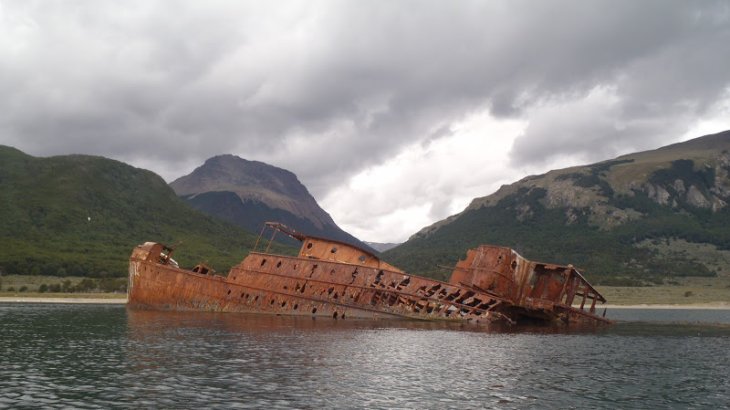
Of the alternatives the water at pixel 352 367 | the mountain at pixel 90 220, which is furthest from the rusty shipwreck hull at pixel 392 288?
the mountain at pixel 90 220

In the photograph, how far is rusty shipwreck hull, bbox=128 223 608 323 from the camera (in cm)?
3884

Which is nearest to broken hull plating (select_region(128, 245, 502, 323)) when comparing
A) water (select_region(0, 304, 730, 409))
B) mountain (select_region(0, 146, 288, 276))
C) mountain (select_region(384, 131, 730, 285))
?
water (select_region(0, 304, 730, 409))

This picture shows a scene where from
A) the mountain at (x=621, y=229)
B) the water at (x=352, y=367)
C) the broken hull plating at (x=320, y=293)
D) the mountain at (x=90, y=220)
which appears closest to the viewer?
the water at (x=352, y=367)

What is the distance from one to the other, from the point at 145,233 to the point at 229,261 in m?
28.5

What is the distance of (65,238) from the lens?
107125mm

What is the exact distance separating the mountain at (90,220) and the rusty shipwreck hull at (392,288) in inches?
1599

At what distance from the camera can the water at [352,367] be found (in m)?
17.2

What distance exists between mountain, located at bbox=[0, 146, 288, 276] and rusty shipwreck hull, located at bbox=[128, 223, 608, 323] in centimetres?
4060

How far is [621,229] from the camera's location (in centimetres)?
15975

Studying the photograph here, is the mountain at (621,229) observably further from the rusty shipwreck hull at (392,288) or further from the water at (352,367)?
the water at (352,367)

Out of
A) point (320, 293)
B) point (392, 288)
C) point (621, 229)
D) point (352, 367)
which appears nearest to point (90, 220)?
point (320, 293)

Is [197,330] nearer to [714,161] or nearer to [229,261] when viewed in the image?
[229,261]

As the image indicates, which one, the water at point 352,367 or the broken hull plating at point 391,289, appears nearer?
the water at point 352,367

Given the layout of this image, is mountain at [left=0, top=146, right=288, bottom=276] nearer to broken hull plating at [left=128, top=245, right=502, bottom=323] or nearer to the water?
broken hull plating at [left=128, top=245, right=502, bottom=323]
